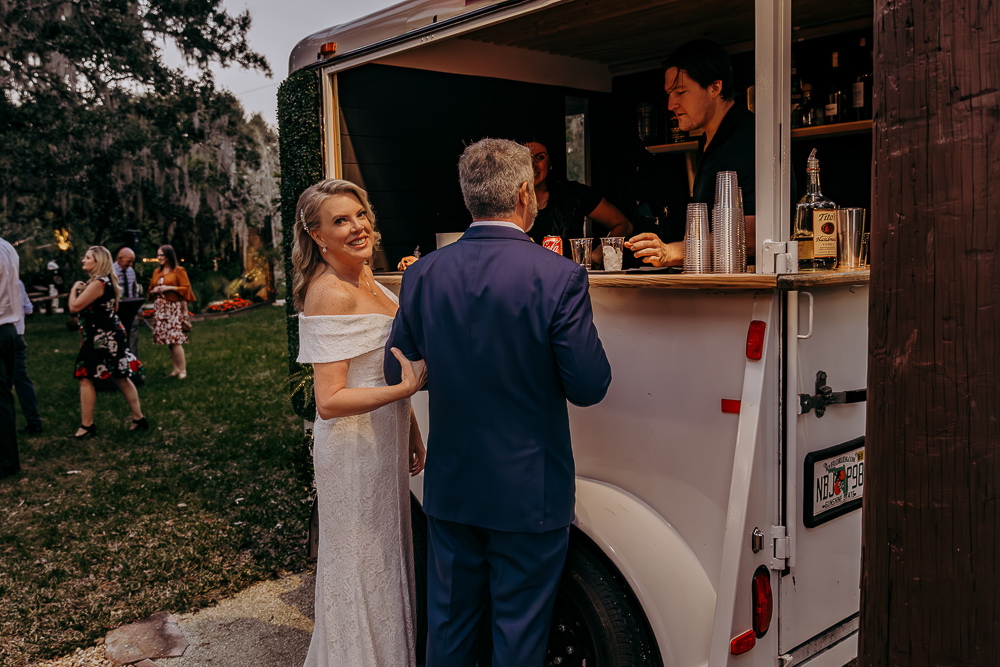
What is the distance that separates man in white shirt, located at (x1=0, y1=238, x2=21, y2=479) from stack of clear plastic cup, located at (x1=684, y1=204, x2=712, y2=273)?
18.4ft

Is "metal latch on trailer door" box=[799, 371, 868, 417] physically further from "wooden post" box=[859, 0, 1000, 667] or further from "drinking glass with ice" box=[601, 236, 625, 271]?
"drinking glass with ice" box=[601, 236, 625, 271]

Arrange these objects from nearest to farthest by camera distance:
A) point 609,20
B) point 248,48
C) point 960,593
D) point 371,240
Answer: point 960,593, point 371,240, point 609,20, point 248,48

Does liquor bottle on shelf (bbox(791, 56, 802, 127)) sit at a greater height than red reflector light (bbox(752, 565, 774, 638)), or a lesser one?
greater

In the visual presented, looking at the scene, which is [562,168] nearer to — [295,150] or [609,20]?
[609,20]

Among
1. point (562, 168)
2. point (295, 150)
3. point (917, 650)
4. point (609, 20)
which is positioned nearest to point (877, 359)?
point (917, 650)

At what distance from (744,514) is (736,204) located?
95 centimetres

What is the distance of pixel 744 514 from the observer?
2225 mm

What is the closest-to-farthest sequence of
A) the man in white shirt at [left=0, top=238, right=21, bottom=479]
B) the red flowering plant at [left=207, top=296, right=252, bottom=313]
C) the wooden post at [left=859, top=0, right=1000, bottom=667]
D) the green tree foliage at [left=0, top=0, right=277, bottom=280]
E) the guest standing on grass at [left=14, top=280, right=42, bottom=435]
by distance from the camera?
the wooden post at [left=859, top=0, right=1000, bottom=667] → the man in white shirt at [left=0, top=238, right=21, bottom=479] → the guest standing on grass at [left=14, top=280, right=42, bottom=435] → the green tree foliage at [left=0, top=0, right=277, bottom=280] → the red flowering plant at [left=207, top=296, right=252, bottom=313]

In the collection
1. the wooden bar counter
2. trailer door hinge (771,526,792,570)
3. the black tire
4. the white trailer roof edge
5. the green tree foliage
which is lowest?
the black tire

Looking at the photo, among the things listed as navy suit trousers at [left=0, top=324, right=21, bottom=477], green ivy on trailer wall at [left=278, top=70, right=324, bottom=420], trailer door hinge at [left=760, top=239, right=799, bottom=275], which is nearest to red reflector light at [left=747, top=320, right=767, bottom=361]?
trailer door hinge at [left=760, top=239, right=799, bottom=275]

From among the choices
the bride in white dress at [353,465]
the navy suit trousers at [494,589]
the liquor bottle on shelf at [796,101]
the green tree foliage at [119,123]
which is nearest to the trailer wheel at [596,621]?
the navy suit trousers at [494,589]

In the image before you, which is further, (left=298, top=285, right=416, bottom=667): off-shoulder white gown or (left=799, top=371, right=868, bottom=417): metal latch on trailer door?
(left=298, top=285, right=416, bottom=667): off-shoulder white gown

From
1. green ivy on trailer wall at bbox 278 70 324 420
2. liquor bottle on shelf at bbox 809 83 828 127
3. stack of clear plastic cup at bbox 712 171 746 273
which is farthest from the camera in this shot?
liquor bottle on shelf at bbox 809 83 828 127

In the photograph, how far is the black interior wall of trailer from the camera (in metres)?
4.22
